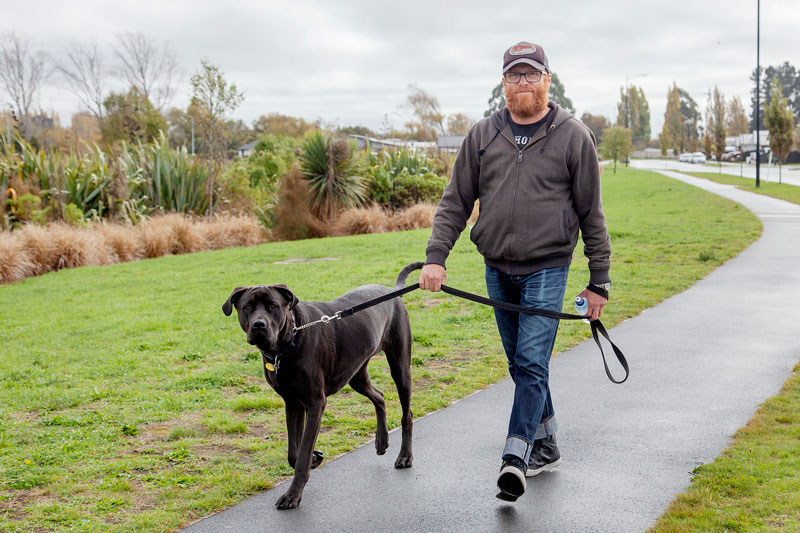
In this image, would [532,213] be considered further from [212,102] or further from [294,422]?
[212,102]

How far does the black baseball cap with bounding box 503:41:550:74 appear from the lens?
390cm

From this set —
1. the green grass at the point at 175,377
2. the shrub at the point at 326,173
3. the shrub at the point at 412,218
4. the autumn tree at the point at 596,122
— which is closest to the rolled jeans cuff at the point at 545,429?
the green grass at the point at 175,377

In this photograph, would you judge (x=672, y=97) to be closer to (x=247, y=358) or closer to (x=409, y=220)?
(x=409, y=220)

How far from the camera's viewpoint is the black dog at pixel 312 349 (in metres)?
3.77

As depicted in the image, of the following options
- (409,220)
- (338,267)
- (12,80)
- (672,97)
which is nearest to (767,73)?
(672,97)

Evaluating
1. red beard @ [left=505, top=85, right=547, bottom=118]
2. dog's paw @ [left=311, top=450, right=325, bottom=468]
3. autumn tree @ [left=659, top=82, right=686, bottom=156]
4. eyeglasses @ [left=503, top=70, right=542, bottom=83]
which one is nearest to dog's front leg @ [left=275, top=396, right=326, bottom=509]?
dog's paw @ [left=311, top=450, right=325, bottom=468]

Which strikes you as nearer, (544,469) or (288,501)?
(288,501)

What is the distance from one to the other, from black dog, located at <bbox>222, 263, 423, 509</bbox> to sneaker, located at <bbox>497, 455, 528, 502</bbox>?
841 millimetres

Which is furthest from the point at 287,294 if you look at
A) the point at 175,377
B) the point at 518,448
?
the point at 175,377

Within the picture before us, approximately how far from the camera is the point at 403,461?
4461 millimetres

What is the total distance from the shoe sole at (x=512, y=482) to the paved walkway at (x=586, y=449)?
13cm

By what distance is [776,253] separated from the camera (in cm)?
1410

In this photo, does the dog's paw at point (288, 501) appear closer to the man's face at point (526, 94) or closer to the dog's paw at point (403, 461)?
the dog's paw at point (403, 461)

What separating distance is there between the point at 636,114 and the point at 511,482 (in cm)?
13256
